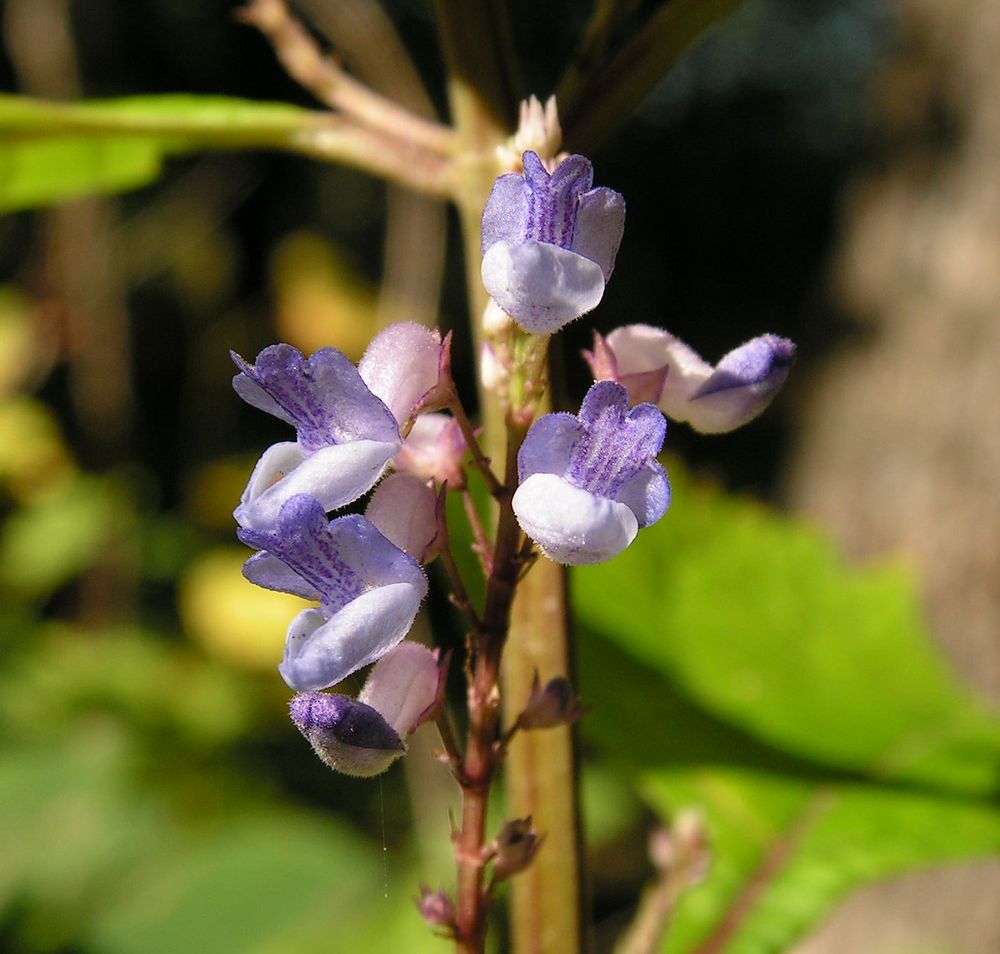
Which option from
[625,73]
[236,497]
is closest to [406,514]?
[625,73]

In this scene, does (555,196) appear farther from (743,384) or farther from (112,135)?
(112,135)

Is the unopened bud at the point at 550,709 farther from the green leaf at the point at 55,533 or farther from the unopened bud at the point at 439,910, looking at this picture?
the green leaf at the point at 55,533

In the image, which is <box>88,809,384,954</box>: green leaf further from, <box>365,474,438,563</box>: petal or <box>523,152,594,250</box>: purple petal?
<box>523,152,594,250</box>: purple petal

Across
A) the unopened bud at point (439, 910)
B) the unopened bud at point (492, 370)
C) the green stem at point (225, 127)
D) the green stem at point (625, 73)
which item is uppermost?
the green stem at point (225, 127)

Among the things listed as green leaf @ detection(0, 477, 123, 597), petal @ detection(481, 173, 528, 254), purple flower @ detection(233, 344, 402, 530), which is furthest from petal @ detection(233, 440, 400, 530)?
green leaf @ detection(0, 477, 123, 597)

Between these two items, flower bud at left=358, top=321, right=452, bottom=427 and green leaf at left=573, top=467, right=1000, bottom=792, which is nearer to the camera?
flower bud at left=358, top=321, right=452, bottom=427

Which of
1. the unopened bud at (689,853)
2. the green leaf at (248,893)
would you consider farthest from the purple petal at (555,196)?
the green leaf at (248,893)

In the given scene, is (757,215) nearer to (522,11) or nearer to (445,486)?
(522,11)
